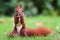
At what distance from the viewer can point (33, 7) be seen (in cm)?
970

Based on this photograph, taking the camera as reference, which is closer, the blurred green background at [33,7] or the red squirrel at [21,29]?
the red squirrel at [21,29]

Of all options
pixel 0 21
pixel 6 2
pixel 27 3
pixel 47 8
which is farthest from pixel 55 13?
pixel 0 21

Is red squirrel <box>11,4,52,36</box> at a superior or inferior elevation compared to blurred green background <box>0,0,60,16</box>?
superior

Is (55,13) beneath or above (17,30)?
beneath

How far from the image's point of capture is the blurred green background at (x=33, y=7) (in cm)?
958

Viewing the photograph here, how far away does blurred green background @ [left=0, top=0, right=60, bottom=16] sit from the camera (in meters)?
9.58

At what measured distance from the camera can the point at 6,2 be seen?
31.7ft

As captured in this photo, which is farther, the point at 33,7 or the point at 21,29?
the point at 33,7

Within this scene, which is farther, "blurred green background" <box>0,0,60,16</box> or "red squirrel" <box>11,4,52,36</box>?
"blurred green background" <box>0,0,60,16</box>

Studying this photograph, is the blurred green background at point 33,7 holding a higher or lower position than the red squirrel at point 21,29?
lower

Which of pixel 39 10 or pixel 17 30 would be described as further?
pixel 39 10

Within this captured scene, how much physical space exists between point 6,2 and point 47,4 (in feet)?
4.87

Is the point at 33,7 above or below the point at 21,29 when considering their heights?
below

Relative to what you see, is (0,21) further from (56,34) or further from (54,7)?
(54,7)
